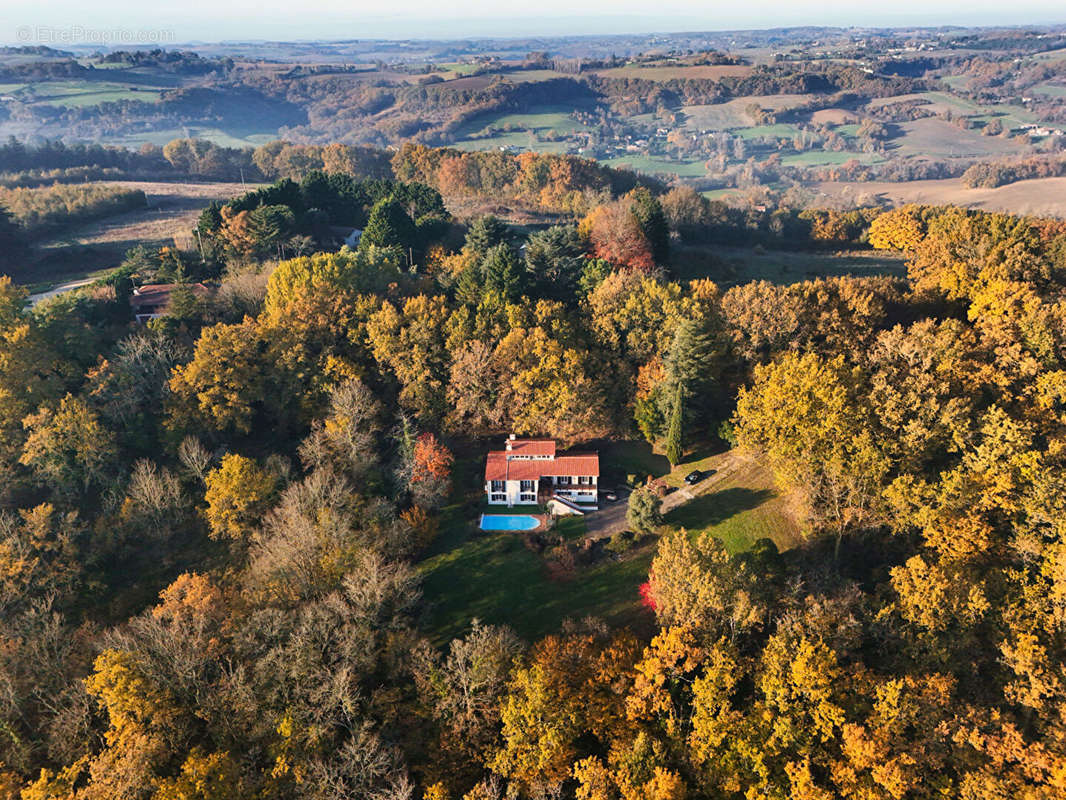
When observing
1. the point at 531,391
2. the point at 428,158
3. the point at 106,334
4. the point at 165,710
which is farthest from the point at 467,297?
the point at 428,158

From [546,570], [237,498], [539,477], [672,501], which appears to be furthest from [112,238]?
[672,501]

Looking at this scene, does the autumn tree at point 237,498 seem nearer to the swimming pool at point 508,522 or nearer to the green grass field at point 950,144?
the swimming pool at point 508,522

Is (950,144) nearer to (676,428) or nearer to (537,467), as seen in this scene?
(676,428)

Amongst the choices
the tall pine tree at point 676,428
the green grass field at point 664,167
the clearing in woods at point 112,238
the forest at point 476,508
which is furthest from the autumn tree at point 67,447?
the green grass field at point 664,167

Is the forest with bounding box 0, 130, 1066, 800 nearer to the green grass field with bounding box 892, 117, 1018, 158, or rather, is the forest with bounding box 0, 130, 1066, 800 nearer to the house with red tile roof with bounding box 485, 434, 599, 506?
the house with red tile roof with bounding box 485, 434, 599, 506

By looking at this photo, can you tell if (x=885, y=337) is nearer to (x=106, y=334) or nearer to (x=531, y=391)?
(x=531, y=391)

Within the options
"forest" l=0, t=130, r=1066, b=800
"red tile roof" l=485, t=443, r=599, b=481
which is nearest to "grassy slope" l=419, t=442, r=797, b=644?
"forest" l=0, t=130, r=1066, b=800
